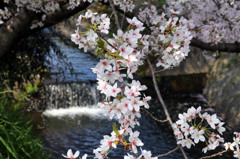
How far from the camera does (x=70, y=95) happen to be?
754 centimetres

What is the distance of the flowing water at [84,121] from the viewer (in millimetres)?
5145

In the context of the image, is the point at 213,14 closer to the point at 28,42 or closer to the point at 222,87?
the point at 222,87

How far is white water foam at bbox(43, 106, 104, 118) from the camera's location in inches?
271

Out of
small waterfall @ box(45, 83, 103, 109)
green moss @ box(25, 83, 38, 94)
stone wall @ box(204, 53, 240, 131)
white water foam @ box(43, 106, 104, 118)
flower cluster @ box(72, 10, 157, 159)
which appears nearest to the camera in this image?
flower cluster @ box(72, 10, 157, 159)

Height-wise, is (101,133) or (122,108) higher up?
(122,108)

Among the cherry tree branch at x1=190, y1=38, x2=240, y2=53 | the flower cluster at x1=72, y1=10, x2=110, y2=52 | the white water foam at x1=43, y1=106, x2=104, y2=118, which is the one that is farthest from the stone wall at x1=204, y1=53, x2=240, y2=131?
the flower cluster at x1=72, y1=10, x2=110, y2=52

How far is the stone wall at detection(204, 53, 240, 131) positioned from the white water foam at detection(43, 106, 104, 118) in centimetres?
362

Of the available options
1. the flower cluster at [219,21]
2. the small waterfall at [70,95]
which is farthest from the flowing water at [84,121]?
the flower cluster at [219,21]

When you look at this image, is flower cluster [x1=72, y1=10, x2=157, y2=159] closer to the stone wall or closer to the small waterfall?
the stone wall

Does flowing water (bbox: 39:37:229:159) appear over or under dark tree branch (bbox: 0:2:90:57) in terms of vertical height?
under

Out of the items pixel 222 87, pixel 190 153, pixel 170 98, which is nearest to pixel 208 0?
pixel 190 153

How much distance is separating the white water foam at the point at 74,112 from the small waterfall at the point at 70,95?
16 cm

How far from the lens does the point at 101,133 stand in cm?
577

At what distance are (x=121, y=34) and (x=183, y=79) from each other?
770 cm
